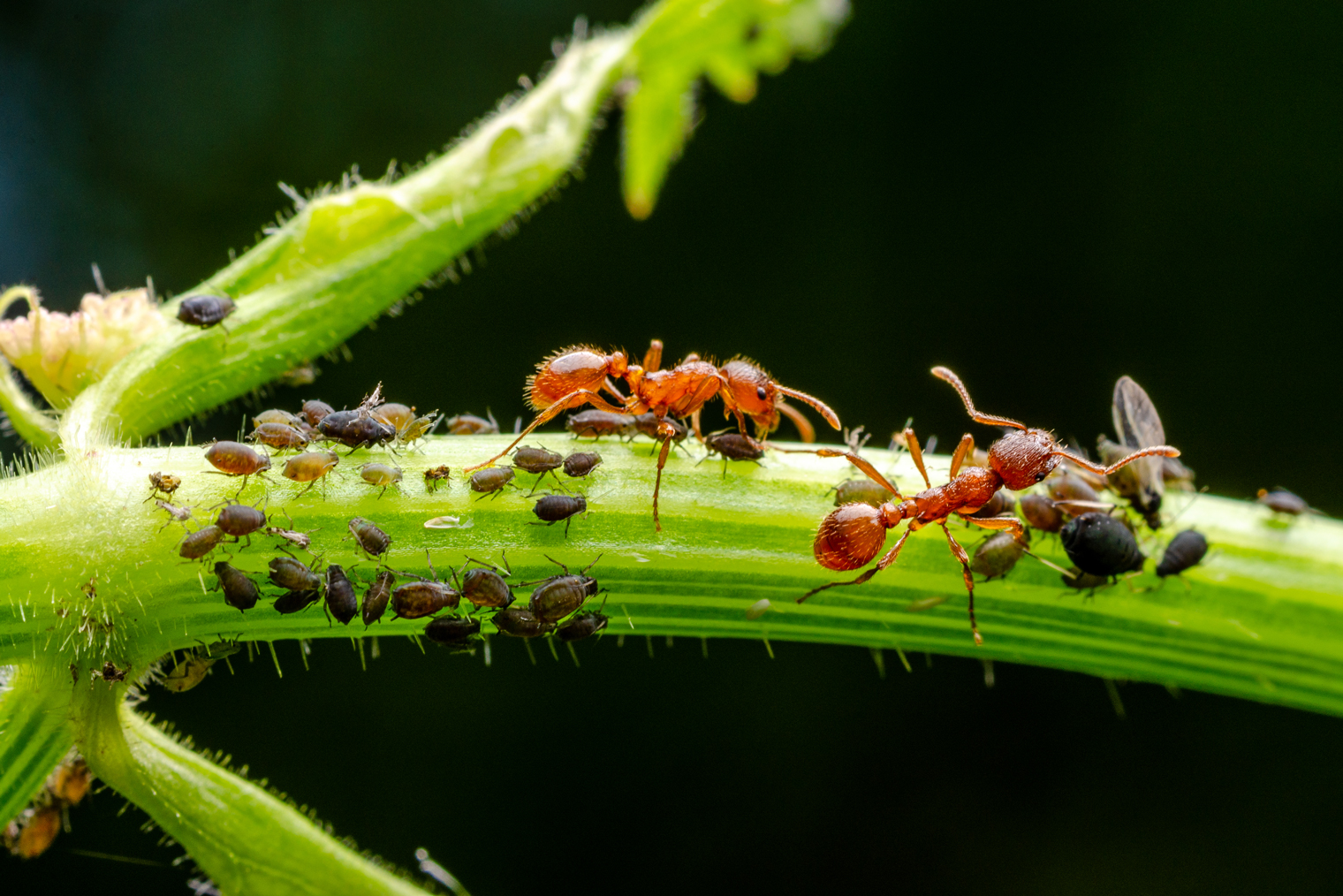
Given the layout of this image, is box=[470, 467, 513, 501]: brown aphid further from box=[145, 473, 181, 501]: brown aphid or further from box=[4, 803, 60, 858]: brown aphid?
box=[4, 803, 60, 858]: brown aphid

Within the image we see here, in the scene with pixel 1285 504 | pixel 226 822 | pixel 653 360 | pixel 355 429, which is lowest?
pixel 1285 504

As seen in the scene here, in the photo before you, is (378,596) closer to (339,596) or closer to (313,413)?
(339,596)

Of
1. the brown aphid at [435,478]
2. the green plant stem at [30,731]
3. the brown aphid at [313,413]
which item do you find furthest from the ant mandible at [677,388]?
the green plant stem at [30,731]

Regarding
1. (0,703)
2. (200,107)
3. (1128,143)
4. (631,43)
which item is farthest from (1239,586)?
(200,107)

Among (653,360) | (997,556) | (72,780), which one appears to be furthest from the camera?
(653,360)

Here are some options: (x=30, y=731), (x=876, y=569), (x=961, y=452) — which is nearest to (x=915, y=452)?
(x=961, y=452)

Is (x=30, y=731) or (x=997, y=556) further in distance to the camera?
(x=997, y=556)

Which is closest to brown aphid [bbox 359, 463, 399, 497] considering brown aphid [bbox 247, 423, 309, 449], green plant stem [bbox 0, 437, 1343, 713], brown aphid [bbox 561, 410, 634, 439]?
green plant stem [bbox 0, 437, 1343, 713]
